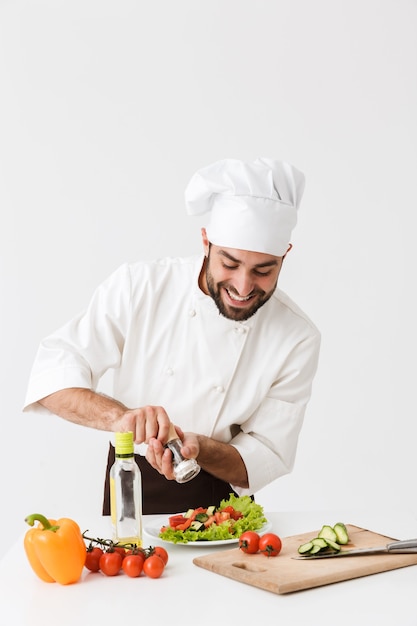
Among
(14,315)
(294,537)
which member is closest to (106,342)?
(294,537)

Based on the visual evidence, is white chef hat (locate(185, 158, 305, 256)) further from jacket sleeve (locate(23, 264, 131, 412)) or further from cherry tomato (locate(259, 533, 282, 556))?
cherry tomato (locate(259, 533, 282, 556))

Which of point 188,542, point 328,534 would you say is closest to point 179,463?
point 188,542

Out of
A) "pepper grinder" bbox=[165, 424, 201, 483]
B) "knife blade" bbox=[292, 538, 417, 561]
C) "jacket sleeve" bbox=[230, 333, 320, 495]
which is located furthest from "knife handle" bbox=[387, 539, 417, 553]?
"jacket sleeve" bbox=[230, 333, 320, 495]

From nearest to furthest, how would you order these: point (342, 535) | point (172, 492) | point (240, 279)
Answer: point (342, 535), point (240, 279), point (172, 492)

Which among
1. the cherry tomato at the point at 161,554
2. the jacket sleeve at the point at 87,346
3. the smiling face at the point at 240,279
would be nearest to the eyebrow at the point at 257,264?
the smiling face at the point at 240,279

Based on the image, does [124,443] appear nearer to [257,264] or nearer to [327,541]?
[327,541]

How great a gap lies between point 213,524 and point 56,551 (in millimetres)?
466

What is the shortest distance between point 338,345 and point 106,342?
1941 mm

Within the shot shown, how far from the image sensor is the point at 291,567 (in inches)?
73.4

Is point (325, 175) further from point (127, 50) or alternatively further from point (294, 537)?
point (294, 537)

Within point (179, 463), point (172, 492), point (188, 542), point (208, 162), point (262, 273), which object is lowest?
point (172, 492)

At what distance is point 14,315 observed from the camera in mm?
4340

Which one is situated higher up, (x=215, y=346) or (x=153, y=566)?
(x=215, y=346)

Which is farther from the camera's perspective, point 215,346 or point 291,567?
point 215,346
